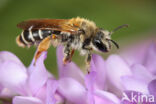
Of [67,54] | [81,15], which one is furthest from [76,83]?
[81,15]

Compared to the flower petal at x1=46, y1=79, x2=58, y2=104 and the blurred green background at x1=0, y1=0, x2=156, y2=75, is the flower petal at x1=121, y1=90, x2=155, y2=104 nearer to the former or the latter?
the flower petal at x1=46, y1=79, x2=58, y2=104

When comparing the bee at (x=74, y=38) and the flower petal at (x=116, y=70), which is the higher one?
the bee at (x=74, y=38)

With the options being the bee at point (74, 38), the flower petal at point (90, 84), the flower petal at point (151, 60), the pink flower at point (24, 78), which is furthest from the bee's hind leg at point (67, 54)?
the flower petal at point (151, 60)

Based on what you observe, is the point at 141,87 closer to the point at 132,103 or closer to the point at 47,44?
the point at 132,103

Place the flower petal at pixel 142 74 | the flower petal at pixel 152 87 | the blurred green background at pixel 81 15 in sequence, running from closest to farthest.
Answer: the flower petal at pixel 152 87 → the flower petal at pixel 142 74 → the blurred green background at pixel 81 15

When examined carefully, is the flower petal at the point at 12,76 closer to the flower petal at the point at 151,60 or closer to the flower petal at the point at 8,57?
the flower petal at the point at 8,57
